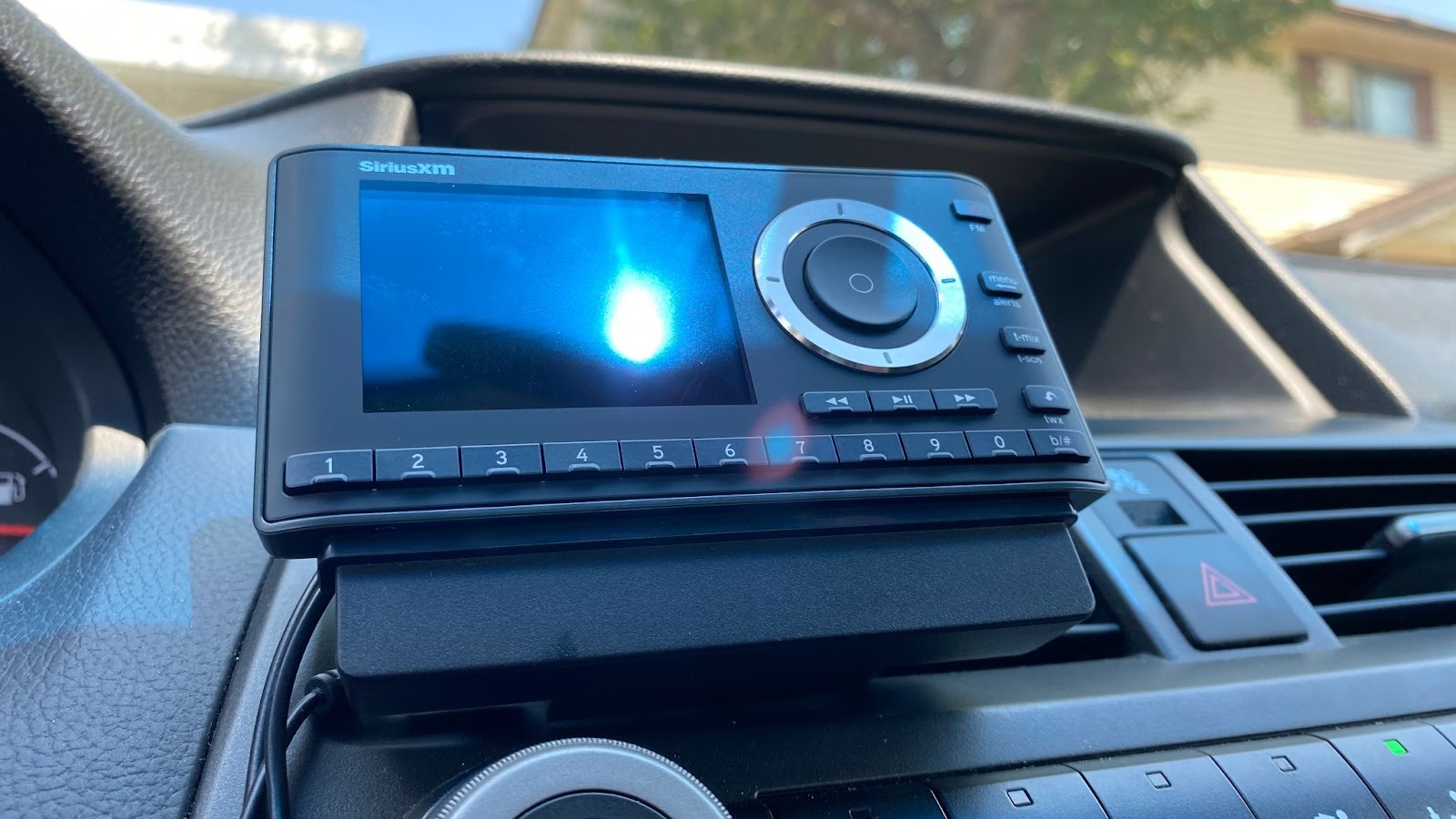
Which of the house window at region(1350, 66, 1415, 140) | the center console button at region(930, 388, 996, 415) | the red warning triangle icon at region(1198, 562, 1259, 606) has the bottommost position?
the red warning triangle icon at region(1198, 562, 1259, 606)

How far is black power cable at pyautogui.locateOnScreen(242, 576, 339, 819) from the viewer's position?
461 mm

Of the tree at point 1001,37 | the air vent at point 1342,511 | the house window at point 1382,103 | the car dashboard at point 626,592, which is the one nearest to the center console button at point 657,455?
the car dashboard at point 626,592

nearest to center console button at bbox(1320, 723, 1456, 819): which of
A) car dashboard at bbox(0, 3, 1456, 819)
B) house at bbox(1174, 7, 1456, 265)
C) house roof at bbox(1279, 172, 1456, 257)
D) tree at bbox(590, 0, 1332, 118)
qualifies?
car dashboard at bbox(0, 3, 1456, 819)

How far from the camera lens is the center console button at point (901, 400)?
55 centimetres

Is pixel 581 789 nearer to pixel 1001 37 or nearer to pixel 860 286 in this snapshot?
pixel 860 286

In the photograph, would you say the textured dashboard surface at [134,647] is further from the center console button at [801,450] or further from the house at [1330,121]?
the house at [1330,121]

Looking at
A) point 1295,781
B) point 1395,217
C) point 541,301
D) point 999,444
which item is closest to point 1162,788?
point 1295,781

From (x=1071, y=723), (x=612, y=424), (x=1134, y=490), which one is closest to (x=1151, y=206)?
(x=1134, y=490)

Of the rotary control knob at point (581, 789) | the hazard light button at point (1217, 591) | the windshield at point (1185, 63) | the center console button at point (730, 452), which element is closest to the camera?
the rotary control knob at point (581, 789)

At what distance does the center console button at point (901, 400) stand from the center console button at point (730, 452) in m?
0.08

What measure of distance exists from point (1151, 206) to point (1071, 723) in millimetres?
817

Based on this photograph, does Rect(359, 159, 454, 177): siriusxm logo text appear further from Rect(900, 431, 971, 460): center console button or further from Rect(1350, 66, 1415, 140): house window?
Rect(1350, 66, 1415, 140): house window

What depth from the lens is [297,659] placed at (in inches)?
19.9

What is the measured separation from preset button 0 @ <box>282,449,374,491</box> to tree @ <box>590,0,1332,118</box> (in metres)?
5.71
